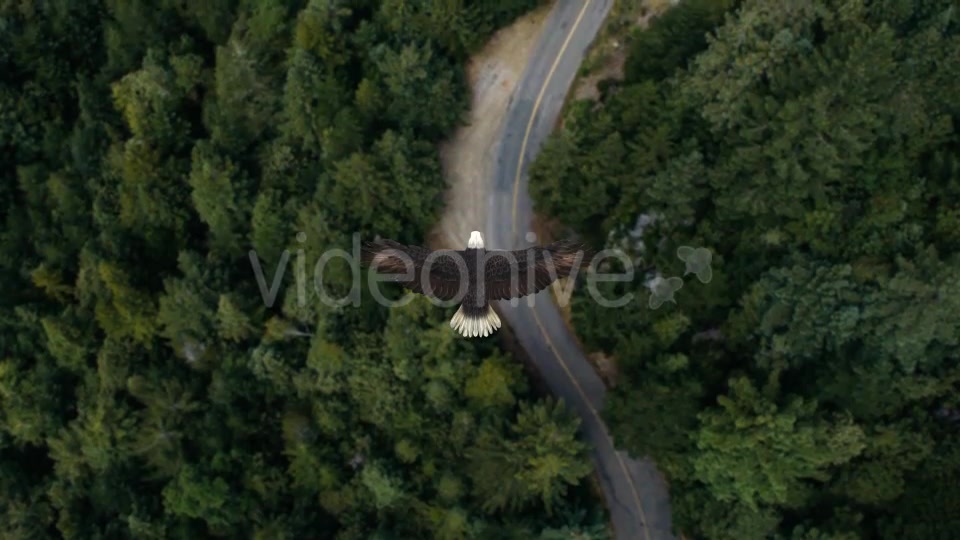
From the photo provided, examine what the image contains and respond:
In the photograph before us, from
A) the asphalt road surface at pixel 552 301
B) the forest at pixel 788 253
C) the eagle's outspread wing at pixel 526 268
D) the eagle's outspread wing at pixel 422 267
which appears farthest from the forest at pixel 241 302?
the eagle's outspread wing at pixel 526 268

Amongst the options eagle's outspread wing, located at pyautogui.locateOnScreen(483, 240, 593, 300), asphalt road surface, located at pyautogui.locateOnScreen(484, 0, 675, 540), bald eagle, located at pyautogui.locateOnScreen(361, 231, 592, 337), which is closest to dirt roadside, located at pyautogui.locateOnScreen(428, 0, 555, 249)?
asphalt road surface, located at pyautogui.locateOnScreen(484, 0, 675, 540)

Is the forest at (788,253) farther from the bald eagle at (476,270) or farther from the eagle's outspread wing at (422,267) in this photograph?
the eagle's outspread wing at (422,267)

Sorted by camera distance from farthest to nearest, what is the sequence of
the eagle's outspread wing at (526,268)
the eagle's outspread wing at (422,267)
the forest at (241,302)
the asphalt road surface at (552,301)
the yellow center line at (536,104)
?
the asphalt road surface at (552,301) → the yellow center line at (536,104) → the forest at (241,302) → the eagle's outspread wing at (422,267) → the eagle's outspread wing at (526,268)

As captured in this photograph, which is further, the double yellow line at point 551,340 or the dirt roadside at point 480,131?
the dirt roadside at point 480,131

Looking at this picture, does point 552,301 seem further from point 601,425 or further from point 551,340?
point 601,425

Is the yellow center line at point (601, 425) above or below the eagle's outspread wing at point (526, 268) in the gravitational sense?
below

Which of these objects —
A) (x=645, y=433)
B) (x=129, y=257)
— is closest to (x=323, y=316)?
(x=129, y=257)
